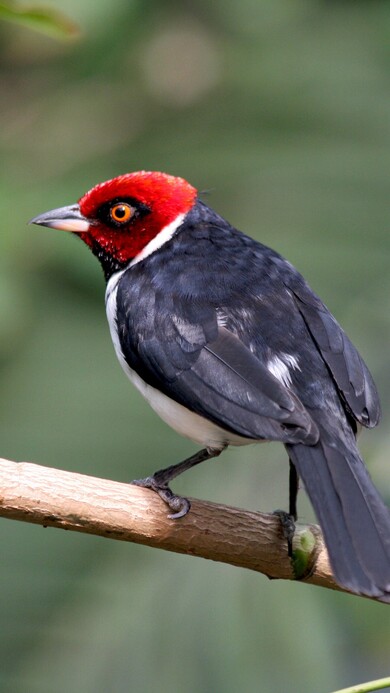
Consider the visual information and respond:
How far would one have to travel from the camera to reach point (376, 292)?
4102 millimetres

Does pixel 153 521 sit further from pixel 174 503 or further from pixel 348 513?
pixel 348 513

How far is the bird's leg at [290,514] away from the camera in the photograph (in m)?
3.07

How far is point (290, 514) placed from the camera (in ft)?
10.7

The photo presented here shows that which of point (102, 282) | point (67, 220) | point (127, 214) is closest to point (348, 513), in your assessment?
point (127, 214)

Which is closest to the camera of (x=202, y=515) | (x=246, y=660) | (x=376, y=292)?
(x=202, y=515)

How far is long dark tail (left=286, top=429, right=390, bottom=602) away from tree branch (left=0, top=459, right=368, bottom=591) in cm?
31

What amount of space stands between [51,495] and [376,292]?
172 centimetres

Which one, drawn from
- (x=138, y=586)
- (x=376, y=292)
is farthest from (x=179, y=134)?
(x=138, y=586)

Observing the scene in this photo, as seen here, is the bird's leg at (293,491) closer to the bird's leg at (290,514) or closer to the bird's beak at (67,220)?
the bird's leg at (290,514)

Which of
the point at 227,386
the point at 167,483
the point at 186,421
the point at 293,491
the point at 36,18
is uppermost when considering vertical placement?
the point at 36,18

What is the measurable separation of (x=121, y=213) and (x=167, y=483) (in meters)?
0.98

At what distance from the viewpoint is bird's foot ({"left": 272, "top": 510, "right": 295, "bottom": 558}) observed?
10.0 ft

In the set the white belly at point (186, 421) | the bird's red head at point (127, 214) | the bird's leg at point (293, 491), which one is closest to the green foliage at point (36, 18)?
the white belly at point (186, 421)

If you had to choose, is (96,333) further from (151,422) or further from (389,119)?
(389,119)
